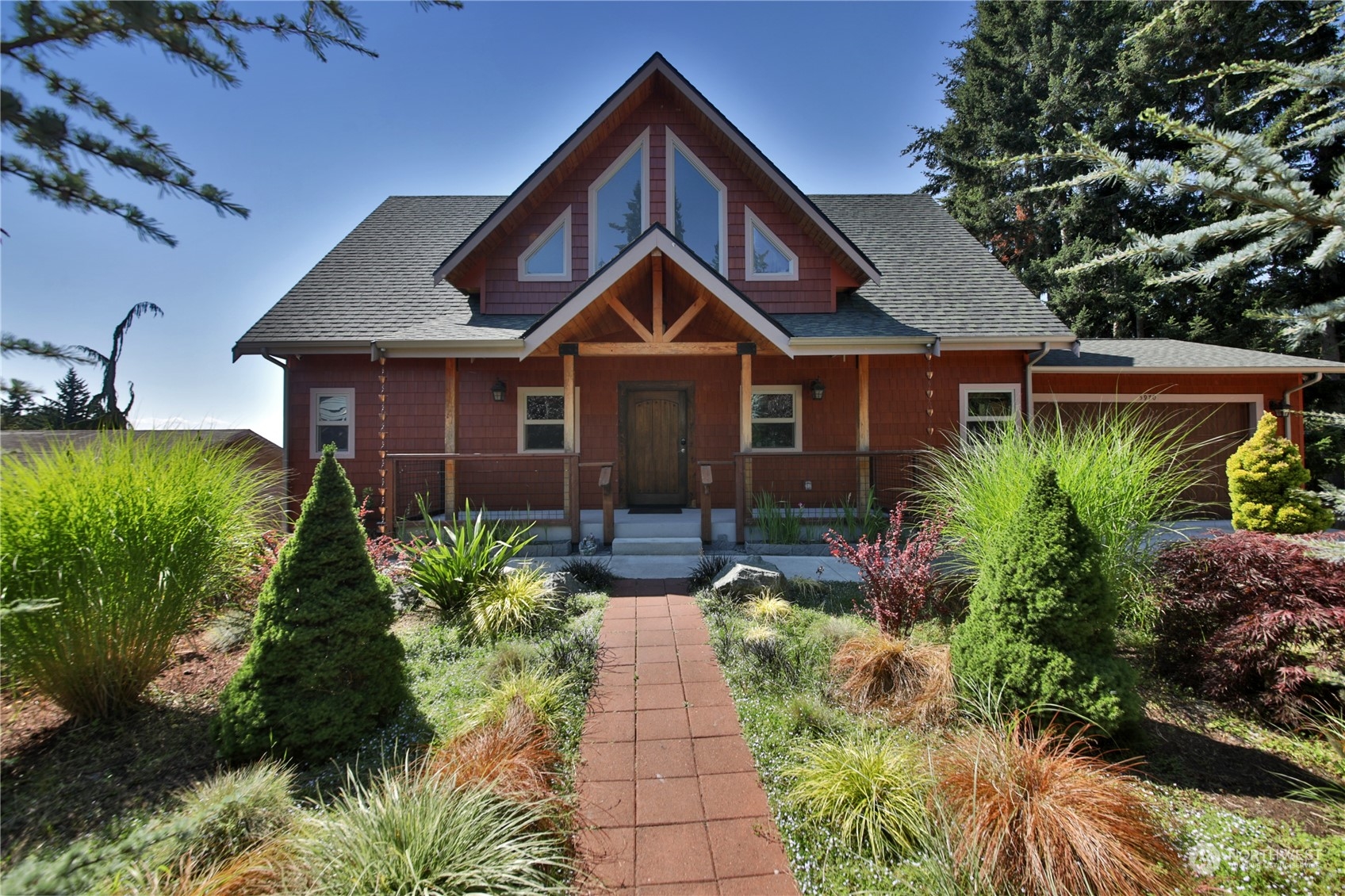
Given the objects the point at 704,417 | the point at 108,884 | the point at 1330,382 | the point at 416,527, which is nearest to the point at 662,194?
the point at 704,417

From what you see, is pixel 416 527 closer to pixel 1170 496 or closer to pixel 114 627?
pixel 114 627

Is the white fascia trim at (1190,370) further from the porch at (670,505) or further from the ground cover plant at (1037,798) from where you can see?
the ground cover plant at (1037,798)

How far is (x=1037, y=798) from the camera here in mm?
2230

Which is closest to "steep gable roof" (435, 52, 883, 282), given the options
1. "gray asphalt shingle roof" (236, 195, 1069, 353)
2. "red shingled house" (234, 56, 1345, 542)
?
"red shingled house" (234, 56, 1345, 542)

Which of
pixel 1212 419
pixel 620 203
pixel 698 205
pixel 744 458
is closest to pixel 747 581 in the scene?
pixel 744 458

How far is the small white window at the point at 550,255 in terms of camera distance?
30.2ft

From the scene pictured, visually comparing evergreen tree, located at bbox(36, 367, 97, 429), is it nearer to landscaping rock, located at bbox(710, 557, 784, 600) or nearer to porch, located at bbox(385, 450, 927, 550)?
landscaping rock, located at bbox(710, 557, 784, 600)

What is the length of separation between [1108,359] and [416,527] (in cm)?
1221

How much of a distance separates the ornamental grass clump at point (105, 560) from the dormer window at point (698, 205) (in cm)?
757

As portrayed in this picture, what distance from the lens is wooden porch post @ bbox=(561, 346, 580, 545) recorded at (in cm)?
730

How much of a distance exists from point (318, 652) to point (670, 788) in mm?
2009

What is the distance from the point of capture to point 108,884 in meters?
1.92

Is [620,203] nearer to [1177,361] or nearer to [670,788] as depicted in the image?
[670,788]

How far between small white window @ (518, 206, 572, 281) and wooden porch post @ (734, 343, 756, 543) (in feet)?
11.6
